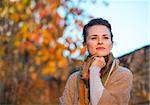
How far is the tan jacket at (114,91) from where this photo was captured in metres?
2.11

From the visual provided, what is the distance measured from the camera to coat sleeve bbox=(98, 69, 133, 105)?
2100mm

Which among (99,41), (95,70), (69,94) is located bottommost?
(69,94)

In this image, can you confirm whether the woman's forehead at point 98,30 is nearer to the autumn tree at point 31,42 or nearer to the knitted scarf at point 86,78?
the knitted scarf at point 86,78

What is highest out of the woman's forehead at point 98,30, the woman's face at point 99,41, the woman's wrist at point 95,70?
the woman's forehead at point 98,30

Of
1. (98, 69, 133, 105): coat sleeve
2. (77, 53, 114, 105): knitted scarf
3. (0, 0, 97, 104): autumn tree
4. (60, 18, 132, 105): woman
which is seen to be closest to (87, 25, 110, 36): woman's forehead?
(60, 18, 132, 105): woman

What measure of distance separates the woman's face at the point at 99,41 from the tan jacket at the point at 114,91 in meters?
0.09

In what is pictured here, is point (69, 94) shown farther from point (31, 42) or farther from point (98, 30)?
point (31, 42)

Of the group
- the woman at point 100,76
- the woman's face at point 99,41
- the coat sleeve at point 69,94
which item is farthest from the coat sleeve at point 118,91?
the coat sleeve at point 69,94

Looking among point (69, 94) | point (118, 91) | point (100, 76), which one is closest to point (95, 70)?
point (100, 76)

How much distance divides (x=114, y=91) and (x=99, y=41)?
286 millimetres

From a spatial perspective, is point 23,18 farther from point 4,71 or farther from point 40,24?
point 4,71

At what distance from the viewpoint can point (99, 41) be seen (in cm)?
225

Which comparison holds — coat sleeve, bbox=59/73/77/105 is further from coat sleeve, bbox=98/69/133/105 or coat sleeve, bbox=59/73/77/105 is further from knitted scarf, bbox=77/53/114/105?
coat sleeve, bbox=98/69/133/105

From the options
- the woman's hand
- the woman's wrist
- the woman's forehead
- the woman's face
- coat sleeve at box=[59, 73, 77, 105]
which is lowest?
coat sleeve at box=[59, 73, 77, 105]
